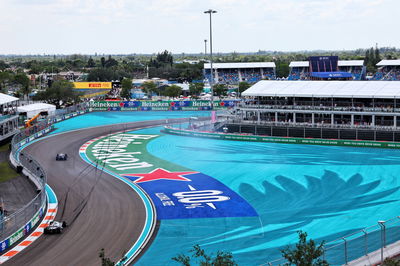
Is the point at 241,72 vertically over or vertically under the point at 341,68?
under

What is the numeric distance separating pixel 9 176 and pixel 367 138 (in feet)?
117

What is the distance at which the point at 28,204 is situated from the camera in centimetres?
2770

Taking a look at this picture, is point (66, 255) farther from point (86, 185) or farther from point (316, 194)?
point (316, 194)

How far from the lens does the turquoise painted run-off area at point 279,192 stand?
86.6 feet

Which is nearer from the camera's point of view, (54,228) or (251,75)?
(54,228)

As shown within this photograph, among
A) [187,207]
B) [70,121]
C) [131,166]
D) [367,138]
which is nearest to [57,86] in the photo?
[70,121]

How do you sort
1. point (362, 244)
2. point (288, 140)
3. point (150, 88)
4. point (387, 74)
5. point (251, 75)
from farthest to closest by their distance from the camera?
point (251, 75)
point (387, 74)
point (150, 88)
point (288, 140)
point (362, 244)

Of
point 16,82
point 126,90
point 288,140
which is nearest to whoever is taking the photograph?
point 288,140

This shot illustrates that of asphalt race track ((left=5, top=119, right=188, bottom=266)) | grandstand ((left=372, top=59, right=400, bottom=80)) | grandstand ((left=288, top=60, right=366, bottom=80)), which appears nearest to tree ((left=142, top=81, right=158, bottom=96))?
grandstand ((left=288, top=60, right=366, bottom=80))

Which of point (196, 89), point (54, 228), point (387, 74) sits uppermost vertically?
point (387, 74)

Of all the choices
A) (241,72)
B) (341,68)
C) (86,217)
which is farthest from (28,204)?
(341,68)

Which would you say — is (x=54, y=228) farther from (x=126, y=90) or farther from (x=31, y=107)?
(x=126, y=90)

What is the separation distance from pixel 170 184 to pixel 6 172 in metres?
15.3

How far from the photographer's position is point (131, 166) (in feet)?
148
